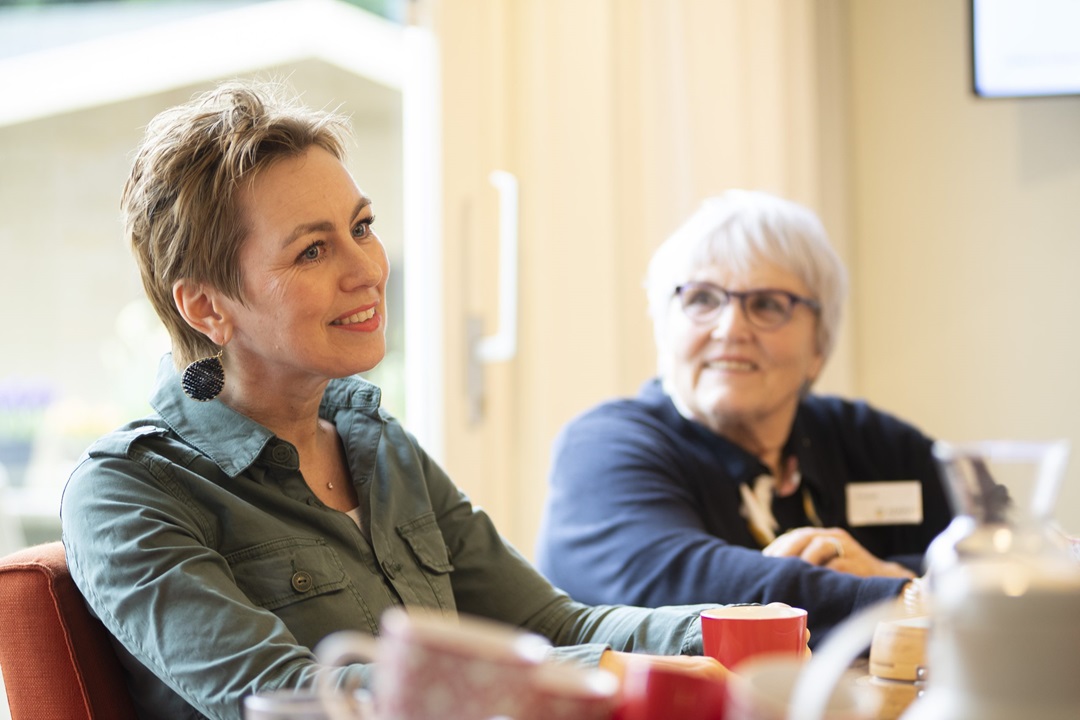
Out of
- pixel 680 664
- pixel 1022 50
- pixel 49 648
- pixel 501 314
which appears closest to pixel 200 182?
pixel 49 648

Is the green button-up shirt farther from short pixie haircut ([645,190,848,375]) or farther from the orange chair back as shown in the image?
short pixie haircut ([645,190,848,375])

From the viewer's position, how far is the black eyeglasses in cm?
221

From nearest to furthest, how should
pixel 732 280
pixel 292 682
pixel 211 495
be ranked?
pixel 292 682 → pixel 211 495 → pixel 732 280

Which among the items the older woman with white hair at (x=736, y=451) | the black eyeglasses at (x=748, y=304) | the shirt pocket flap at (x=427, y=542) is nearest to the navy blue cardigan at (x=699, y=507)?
the older woman with white hair at (x=736, y=451)

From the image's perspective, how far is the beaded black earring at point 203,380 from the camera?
147 cm

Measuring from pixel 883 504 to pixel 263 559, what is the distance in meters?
1.37

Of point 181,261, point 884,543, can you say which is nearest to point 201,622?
point 181,261

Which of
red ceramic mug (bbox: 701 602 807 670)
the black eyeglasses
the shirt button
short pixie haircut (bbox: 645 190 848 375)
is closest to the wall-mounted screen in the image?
short pixie haircut (bbox: 645 190 848 375)

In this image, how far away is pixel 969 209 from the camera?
3324 millimetres

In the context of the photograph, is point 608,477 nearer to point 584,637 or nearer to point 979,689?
point 584,637

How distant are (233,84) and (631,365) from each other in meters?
1.78

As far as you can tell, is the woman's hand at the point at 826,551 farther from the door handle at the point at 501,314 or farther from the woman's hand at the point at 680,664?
the door handle at the point at 501,314

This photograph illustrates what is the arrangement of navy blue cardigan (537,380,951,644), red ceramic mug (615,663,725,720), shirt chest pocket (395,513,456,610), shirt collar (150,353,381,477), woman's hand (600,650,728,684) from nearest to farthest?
red ceramic mug (615,663,725,720)
woman's hand (600,650,728,684)
shirt collar (150,353,381,477)
shirt chest pocket (395,513,456,610)
navy blue cardigan (537,380,951,644)

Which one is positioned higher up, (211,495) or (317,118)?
(317,118)
